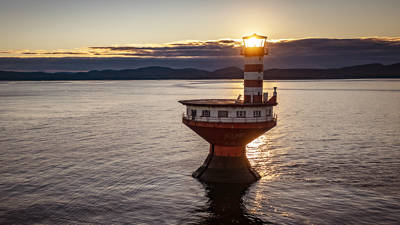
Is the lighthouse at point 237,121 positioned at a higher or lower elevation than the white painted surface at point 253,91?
lower

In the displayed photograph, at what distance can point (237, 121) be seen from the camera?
2662 centimetres

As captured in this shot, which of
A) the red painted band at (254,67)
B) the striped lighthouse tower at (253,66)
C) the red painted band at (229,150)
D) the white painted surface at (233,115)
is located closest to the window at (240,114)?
the white painted surface at (233,115)

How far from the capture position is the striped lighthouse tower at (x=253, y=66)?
91.6 feet

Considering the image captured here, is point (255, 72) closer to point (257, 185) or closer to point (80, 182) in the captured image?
point (257, 185)

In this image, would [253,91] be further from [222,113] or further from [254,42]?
[254,42]

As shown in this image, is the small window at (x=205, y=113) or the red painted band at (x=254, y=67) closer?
the small window at (x=205, y=113)

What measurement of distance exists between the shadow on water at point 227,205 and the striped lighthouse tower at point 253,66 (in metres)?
7.06

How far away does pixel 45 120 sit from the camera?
6838 centimetres

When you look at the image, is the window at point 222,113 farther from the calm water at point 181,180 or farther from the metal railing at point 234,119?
the calm water at point 181,180

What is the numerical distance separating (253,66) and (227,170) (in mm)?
8462

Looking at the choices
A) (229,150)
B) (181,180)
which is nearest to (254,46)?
(229,150)

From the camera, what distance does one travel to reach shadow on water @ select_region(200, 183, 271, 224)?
76.0 feet

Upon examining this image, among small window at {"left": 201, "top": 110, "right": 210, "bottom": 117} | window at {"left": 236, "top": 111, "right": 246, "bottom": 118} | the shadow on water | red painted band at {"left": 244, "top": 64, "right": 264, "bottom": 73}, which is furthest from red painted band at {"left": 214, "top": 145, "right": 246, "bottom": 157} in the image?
red painted band at {"left": 244, "top": 64, "right": 264, "bottom": 73}

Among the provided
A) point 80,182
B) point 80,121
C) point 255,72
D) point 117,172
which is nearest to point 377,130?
point 255,72
